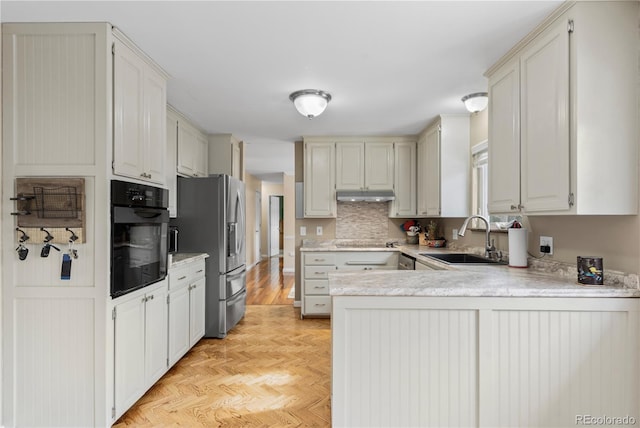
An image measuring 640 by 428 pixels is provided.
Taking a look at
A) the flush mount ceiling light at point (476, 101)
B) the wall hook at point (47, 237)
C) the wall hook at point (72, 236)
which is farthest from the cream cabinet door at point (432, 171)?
the wall hook at point (47, 237)

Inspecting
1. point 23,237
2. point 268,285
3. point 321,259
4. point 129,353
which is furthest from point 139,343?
point 268,285

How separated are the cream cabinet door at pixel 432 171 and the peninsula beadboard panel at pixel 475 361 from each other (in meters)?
2.09

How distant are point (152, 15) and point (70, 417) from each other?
2.25 meters

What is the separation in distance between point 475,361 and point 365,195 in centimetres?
287

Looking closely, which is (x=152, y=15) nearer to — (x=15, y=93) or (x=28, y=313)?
(x=15, y=93)

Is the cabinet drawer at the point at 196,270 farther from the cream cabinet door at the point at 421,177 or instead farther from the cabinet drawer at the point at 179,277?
the cream cabinet door at the point at 421,177

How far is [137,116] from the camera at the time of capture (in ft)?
7.10

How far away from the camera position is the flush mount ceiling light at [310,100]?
110 inches

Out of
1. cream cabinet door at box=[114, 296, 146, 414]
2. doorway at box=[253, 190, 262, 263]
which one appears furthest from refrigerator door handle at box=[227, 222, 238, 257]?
doorway at box=[253, 190, 262, 263]

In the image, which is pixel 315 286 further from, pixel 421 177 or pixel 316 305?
pixel 421 177

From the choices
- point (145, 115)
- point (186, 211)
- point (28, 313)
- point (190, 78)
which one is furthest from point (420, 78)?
point (28, 313)

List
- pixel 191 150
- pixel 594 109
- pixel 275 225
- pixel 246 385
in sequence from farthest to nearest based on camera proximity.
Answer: pixel 275 225, pixel 191 150, pixel 246 385, pixel 594 109

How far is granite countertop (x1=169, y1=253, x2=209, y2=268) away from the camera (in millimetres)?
2707

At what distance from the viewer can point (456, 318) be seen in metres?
1.63
